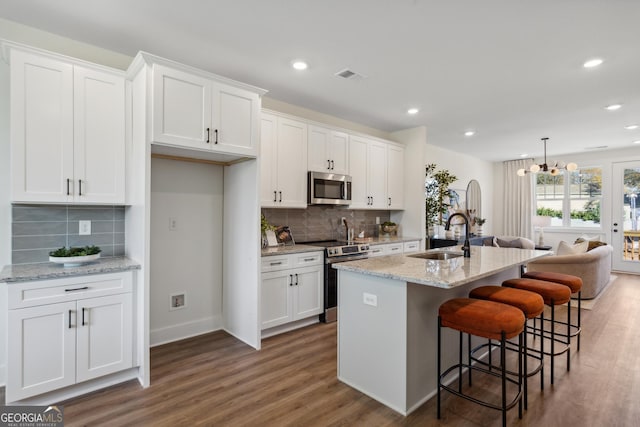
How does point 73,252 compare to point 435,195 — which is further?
point 435,195

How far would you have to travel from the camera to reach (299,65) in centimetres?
316

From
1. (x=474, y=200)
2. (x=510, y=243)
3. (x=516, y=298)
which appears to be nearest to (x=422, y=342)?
(x=516, y=298)

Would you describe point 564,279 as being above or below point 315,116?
below

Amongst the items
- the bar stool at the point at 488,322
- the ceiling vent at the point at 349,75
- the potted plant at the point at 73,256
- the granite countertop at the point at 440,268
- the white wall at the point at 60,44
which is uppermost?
the ceiling vent at the point at 349,75

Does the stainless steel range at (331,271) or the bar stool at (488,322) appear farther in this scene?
the stainless steel range at (331,271)

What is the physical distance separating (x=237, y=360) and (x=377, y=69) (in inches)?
119

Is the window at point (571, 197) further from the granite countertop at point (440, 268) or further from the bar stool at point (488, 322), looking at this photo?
the bar stool at point (488, 322)

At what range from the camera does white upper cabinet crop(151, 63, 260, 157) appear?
257 centimetres

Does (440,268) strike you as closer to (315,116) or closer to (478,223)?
(315,116)

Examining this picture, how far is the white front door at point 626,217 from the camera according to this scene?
7027 mm

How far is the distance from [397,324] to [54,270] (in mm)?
2369

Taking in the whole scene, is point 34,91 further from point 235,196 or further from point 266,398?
point 266,398

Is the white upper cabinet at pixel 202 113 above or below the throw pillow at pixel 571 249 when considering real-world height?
above

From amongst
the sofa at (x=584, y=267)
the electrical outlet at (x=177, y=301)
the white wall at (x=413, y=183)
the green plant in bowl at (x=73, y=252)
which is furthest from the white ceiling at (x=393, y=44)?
the electrical outlet at (x=177, y=301)
